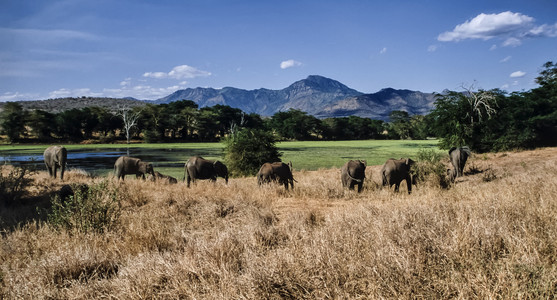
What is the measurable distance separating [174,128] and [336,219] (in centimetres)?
7688

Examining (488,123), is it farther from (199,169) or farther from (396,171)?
(199,169)

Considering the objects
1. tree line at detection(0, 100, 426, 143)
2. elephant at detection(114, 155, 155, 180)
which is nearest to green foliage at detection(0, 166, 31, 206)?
elephant at detection(114, 155, 155, 180)

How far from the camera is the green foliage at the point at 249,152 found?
20.9m

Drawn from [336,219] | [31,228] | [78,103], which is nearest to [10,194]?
[31,228]

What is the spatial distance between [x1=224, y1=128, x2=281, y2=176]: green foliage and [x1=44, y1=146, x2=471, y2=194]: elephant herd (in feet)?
21.3

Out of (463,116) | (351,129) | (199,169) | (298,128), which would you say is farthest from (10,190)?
(351,129)

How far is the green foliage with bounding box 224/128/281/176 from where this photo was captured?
68.4ft

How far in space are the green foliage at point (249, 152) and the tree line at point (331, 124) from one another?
1.11 metres

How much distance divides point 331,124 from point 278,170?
89.5 m

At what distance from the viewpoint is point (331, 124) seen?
99188 millimetres

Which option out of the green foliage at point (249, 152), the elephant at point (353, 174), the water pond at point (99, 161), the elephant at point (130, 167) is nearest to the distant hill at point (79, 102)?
the water pond at point (99, 161)

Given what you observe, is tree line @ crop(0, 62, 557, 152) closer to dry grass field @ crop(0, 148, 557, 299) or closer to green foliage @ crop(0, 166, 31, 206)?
green foliage @ crop(0, 166, 31, 206)

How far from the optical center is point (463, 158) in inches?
662

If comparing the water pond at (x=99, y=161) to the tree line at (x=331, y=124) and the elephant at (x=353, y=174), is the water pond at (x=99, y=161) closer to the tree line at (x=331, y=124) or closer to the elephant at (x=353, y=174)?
the tree line at (x=331, y=124)
